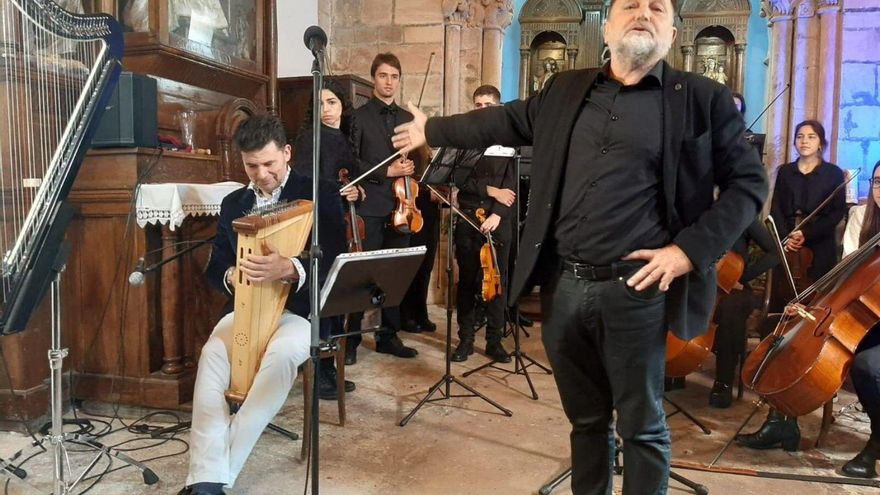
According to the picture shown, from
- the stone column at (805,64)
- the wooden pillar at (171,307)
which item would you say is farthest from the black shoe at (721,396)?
the stone column at (805,64)

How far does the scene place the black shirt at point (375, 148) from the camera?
4.31 m

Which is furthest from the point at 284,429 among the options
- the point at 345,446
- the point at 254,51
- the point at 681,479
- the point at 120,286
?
the point at 254,51

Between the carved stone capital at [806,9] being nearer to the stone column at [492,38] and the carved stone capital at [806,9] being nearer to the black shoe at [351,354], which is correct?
the stone column at [492,38]

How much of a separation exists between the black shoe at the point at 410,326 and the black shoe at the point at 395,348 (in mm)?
635

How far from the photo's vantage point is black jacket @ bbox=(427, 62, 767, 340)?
5.88 ft

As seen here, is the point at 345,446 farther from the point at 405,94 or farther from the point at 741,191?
the point at 405,94

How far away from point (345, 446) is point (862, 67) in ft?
17.2

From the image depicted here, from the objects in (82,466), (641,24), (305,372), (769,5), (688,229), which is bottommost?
(82,466)

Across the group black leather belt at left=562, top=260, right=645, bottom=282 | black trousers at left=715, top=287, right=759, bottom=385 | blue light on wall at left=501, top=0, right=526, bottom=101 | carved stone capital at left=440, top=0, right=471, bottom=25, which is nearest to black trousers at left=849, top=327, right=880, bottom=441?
black trousers at left=715, top=287, right=759, bottom=385

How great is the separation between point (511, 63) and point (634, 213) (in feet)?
22.9

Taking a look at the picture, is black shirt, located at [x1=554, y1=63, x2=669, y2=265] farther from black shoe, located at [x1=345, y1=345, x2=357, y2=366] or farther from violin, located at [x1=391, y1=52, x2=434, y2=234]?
black shoe, located at [x1=345, y1=345, x2=357, y2=366]

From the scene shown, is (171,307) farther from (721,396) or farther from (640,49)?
(721,396)

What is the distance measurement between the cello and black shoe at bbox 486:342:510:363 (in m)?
1.83

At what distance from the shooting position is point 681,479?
8.71ft
